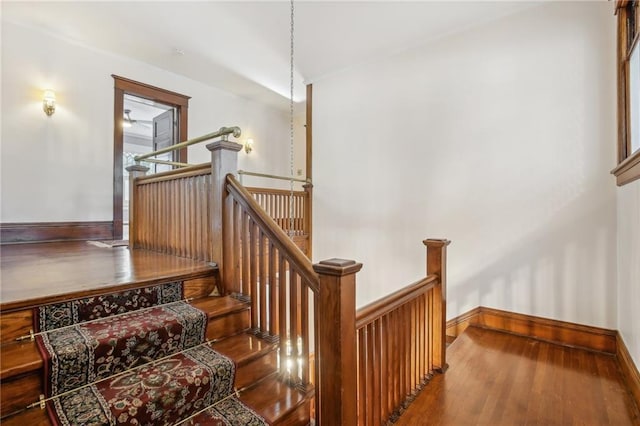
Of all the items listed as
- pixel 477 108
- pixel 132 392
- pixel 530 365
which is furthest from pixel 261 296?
pixel 477 108

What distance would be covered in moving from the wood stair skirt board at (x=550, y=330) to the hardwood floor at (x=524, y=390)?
0.12 metres

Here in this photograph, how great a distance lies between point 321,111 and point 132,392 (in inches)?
173

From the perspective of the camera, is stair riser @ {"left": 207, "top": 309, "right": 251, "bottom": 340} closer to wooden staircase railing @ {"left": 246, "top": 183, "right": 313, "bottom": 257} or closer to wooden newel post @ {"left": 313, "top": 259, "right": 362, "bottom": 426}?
wooden newel post @ {"left": 313, "top": 259, "right": 362, "bottom": 426}

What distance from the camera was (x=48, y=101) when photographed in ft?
12.3

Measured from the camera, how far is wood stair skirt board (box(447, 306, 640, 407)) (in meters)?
2.44

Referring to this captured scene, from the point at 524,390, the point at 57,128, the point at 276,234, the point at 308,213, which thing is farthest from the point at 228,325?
the point at 57,128

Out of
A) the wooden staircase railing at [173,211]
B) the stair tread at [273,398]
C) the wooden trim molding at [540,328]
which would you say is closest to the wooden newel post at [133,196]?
the wooden staircase railing at [173,211]

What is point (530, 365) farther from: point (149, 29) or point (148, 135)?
point (148, 135)

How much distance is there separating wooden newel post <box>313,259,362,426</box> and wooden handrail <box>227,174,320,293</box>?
0.16 metres

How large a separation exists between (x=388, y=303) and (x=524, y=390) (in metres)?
1.22

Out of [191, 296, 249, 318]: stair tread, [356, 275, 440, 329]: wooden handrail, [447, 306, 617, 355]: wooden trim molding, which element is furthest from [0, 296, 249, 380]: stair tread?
[447, 306, 617, 355]: wooden trim molding

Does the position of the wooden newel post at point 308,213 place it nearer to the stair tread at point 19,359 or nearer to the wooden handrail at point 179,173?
the wooden handrail at point 179,173

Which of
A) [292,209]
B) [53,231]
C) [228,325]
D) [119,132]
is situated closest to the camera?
[228,325]

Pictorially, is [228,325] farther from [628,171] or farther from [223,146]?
[628,171]
